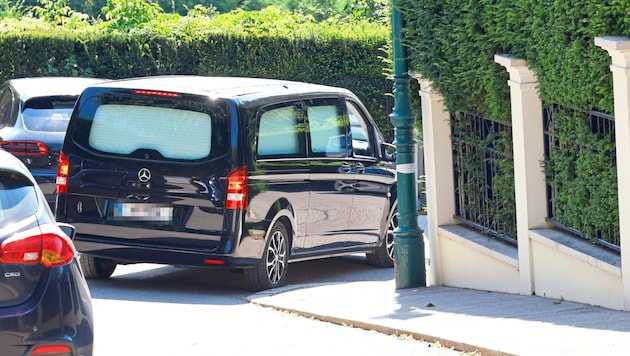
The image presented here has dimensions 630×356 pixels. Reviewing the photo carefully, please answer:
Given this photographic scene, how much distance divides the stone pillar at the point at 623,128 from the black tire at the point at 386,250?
517 centimetres

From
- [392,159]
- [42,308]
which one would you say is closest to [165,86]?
[392,159]

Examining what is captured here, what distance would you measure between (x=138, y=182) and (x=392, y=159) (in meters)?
3.42

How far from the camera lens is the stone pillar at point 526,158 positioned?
10.8m

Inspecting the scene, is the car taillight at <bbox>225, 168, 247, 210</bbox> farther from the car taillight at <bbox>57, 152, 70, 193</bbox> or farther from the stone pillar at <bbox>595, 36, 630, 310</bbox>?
the stone pillar at <bbox>595, 36, 630, 310</bbox>

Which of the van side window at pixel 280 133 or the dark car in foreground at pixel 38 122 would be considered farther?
the dark car in foreground at pixel 38 122

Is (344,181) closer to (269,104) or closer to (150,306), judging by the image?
(269,104)

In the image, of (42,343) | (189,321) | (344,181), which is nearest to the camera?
(42,343)

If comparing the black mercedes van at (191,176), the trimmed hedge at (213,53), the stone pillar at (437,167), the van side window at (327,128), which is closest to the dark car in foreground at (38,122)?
the black mercedes van at (191,176)

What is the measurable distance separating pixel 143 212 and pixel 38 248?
5256mm

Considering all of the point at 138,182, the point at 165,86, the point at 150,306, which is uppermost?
the point at 165,86

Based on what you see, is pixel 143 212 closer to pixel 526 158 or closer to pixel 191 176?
pixel 191 176

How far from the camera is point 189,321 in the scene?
10367 mm

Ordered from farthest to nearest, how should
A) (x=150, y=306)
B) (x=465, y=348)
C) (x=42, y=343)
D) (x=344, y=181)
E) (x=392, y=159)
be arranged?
1. (x=392, y=159)
2. (x=344, y=181)
3. (x=150, y=306)
4. (x=465, y=348)
5. (x=42, y=343)

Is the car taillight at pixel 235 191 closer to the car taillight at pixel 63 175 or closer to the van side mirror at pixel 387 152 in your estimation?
the car taillight at pixel 63 175
